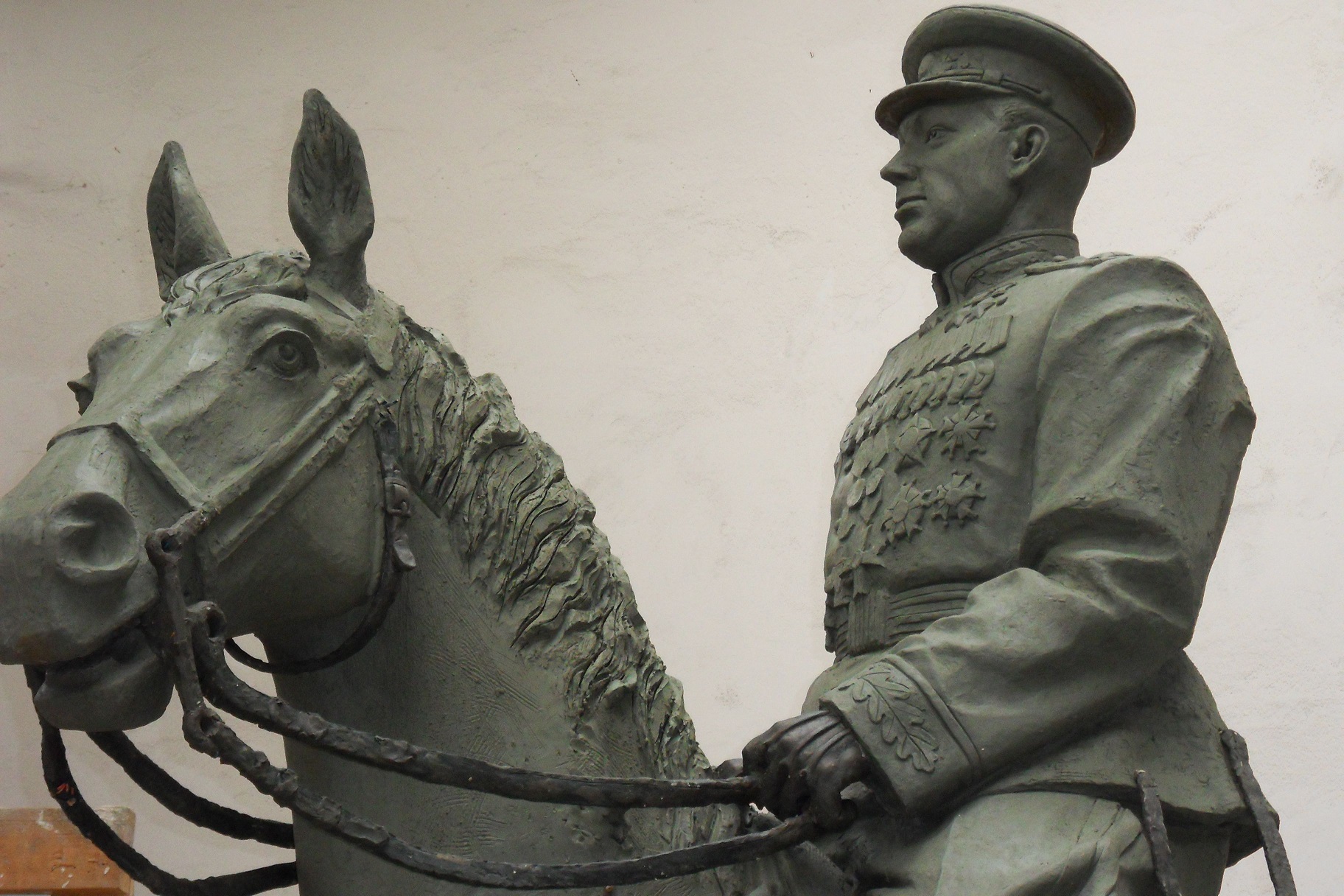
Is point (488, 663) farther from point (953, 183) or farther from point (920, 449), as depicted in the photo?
point (953, 183)

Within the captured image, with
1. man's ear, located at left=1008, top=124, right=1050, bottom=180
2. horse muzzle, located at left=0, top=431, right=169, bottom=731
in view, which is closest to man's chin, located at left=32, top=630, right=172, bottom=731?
horse muzzle, located at left=0, top=431, right=169, bottom=731

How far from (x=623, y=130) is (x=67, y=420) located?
1205mm

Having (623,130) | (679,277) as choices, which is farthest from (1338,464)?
(623,130)

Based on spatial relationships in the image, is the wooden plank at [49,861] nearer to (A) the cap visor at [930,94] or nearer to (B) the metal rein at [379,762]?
(B) the metal rein at [379,762]

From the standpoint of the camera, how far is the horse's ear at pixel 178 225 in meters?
1.81

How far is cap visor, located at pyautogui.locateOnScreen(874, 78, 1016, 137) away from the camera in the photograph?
1.83 metres

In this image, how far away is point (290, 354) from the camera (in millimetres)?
1573

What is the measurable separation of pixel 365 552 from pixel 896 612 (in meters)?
0.47

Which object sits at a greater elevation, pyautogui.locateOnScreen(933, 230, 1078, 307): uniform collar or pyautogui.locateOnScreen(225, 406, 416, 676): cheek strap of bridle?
pyautogui.locateOnScreen(933, 230, 1078, 307): uniform collar

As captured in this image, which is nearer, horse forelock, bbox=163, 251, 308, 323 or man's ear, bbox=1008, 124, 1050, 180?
horse forelock, bbox=163, 251, 308, 323

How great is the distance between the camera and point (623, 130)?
3793mm

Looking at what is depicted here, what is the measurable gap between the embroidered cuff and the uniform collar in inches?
18.0

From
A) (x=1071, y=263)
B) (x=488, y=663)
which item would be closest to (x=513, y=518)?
(x=488, y=663)

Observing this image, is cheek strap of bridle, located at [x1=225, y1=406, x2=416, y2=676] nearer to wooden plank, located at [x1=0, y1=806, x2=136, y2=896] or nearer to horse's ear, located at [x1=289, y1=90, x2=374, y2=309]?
horse's ear, located at [x1=289, y1=90, x2=374, y2=309]
